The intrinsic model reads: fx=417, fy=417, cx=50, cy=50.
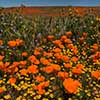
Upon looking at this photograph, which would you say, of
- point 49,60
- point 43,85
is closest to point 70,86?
point 43,85

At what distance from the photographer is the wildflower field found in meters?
5.94

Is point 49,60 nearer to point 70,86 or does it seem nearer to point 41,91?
point 41,91

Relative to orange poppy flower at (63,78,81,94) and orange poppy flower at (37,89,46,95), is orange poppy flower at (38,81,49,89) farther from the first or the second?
orange poppy flower at (63,78,81,94)

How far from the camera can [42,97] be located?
5.98m

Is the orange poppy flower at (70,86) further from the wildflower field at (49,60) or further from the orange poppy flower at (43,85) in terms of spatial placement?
the orange poppy flower at (43,85)

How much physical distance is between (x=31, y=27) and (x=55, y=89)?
3.99 metres

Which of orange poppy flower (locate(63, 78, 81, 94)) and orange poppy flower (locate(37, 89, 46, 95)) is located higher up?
orange poppy flower (locate(63, 78, 81, 94))

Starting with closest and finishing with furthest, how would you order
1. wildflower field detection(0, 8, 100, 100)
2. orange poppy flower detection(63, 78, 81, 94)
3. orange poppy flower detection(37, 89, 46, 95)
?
orange poppy flower detection(63, 78, 81, 94) → orange poppy flower detection(37, 89, 46, 95) → wildflower field detection(0, 8, 100, 100)

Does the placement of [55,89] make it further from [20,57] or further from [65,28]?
[65,28]

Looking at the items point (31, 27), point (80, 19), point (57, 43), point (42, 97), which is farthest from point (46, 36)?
point (42, 97)

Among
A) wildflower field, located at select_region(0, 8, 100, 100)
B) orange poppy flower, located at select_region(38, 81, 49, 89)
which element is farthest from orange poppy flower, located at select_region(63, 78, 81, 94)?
orange poppy flower, located at select_region(38, 81, 49, 89)

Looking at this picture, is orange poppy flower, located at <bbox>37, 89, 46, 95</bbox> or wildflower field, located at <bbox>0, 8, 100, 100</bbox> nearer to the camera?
orange poppy flower, located at <bbox>37, 89, 46, 95</bbox>

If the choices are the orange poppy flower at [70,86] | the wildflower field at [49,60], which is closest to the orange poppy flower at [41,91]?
the wildflower field at [49,60]

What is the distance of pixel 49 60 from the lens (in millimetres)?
7086
